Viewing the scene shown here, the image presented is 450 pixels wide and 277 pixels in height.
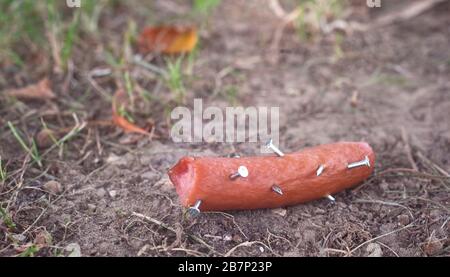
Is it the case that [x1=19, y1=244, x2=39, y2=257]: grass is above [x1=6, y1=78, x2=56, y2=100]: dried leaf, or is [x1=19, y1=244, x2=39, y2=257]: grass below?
below

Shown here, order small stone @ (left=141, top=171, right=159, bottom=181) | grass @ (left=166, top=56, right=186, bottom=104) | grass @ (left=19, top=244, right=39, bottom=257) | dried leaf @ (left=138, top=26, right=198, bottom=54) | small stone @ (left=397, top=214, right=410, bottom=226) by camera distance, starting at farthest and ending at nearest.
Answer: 1. dried leaf @ (left=138, top=26, right=198, bottom=54)
2. grass @ (left=166, top=56, right=186, bottom=104)
3. small stone @ (left=141, top=171, right=159, bottom=181)
4. small stone @ (left=397, top=214, right=410, bottom=226)
5. grass @ (left=19, top=244, right=39, bottom=257)

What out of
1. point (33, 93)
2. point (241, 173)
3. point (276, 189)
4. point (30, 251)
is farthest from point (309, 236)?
point (33, 93)

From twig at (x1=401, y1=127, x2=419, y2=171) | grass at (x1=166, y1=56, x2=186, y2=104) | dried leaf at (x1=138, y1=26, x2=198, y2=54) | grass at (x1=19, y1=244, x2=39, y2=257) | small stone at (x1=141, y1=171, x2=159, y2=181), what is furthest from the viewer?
dried leaf at (x1=138, y1=26, x2=198, y2=54)

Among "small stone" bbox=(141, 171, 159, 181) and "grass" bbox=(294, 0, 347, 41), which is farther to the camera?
"grass" bbox=(294, 0, 347, 41)

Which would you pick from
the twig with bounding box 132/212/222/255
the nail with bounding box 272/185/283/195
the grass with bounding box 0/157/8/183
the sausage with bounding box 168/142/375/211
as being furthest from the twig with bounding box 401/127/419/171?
the grass with bounding box 0/157/8/183

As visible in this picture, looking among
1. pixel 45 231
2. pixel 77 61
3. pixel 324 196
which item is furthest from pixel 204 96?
pixel 45 231

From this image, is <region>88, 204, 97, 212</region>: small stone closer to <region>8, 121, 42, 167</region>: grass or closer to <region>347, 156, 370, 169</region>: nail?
<region>8, 121, 42, 167</region>: grass

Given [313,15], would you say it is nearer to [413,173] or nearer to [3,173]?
[413,173]
